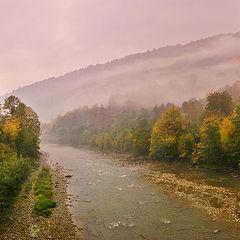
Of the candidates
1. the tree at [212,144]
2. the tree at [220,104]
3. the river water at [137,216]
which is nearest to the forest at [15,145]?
the river water at [137,216]

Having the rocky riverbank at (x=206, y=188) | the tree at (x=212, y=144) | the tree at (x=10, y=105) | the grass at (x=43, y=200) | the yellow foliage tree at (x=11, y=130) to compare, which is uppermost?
the tree at (x=10, y=105)

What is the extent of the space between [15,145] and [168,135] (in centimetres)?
5030

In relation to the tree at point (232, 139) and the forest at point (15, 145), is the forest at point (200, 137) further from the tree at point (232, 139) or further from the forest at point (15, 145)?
the forest at point (15, 145)

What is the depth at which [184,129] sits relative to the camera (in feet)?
241

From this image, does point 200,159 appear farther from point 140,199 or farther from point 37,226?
point 37,226

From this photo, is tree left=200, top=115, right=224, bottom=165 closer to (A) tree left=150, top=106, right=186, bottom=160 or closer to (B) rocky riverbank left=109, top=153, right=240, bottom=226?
(B) rocky riverbank left=109, top=153, right=240, bottom=226

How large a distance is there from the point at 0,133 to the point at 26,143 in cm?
1902

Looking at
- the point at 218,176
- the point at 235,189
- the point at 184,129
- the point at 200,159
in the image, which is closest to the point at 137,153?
the point at 184,129

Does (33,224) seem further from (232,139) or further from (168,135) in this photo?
(168,135)

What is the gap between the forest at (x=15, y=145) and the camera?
33819 mm

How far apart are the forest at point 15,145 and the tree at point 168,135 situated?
43245mm

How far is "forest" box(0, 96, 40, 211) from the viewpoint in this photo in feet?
111

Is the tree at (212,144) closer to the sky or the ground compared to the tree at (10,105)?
closer to the ground

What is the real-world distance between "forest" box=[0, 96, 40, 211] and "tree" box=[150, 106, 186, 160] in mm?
43245
